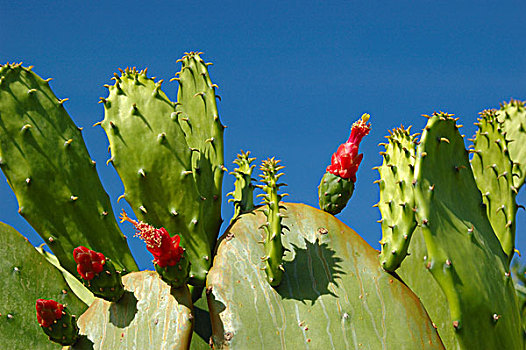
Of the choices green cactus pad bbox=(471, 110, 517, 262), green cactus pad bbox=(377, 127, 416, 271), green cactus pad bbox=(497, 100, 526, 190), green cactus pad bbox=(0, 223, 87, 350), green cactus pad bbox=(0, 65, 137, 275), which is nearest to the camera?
green cactus pad bbox=(377, 127, 416, 271)

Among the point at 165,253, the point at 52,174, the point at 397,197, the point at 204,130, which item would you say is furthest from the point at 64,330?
the point at 397,197

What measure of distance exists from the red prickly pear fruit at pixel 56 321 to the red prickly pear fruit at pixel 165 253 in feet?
1.39

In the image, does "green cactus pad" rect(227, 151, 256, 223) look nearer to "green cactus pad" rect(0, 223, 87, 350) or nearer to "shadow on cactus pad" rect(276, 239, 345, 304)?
"shadow on cactus pad" rect(276, 239, 345, 304)

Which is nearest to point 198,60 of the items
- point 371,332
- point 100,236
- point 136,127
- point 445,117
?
point 136,127

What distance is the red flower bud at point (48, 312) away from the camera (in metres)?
2.67

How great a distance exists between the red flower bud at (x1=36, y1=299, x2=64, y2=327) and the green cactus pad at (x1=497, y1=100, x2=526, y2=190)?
241 cm

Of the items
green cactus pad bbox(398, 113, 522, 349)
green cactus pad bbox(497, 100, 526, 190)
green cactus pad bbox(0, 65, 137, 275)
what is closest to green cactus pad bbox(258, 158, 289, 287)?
green cactus pad bbox(398, 113, 522, 349)

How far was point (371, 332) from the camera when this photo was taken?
2783mm

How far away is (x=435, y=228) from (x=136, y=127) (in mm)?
1409

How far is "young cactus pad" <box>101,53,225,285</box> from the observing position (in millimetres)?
3041

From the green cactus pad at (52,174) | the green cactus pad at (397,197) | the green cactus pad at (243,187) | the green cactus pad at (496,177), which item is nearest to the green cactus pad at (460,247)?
the green cactus pad at (397,197)

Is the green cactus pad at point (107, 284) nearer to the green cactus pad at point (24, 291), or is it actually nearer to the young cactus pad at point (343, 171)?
the green cactus pad at point (24, 291)

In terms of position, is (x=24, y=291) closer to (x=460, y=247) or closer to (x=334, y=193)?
(x=334, y=193)

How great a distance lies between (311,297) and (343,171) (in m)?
0.71
